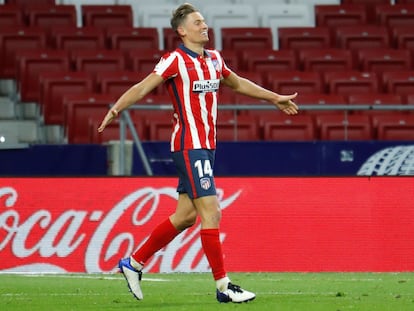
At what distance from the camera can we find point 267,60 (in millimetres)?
20375

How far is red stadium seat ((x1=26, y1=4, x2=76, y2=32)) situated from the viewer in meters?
21.2

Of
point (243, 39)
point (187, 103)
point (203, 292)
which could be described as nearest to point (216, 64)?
point (187, 103)

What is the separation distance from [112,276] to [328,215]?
2.26 m

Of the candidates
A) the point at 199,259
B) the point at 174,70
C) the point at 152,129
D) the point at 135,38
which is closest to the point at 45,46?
the point at 135,38

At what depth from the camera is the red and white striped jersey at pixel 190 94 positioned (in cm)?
946

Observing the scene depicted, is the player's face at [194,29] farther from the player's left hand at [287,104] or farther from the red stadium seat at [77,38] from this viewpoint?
the red stadium seat at [77,38]

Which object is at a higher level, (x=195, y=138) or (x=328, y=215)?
(x=195, y=138)

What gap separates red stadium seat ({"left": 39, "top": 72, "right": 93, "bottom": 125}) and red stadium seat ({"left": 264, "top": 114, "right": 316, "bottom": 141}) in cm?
275

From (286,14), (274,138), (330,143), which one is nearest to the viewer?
(330,143)

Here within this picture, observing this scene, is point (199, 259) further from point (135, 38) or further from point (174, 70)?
point (135, 38)

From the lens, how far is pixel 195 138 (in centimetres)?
948

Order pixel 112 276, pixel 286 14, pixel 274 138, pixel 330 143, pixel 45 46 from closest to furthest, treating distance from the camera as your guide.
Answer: pixel 112 276 < pixel 330 143 < pixel 274 138 < pixel 45 46 < pixel 286 14

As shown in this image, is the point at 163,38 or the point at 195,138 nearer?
the point at 195,138

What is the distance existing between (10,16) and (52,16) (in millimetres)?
643
